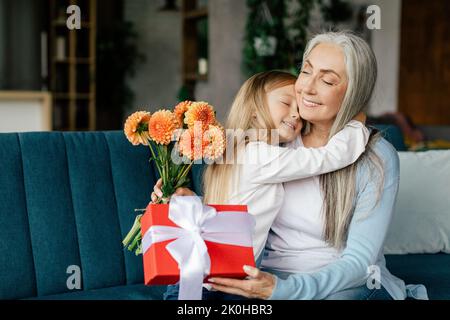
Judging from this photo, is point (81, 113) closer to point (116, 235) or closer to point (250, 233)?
point (116, 235)

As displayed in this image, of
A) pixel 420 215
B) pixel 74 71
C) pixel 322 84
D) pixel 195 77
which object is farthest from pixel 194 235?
pixel 74 71

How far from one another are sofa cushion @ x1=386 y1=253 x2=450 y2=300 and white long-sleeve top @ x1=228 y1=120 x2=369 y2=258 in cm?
74

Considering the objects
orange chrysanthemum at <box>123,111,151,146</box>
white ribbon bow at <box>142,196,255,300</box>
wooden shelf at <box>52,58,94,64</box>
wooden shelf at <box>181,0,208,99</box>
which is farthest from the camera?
wooden shelf at <box>52,58,94,64</box>

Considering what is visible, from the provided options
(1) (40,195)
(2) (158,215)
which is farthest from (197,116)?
(1) (40,195)

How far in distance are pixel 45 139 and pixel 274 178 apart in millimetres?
913

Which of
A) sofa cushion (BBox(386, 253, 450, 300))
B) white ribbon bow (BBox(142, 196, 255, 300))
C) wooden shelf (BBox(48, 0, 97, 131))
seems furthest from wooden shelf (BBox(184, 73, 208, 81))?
white ribbon bow (BBox(142, 196, 255, 300))

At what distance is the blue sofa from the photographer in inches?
88.6

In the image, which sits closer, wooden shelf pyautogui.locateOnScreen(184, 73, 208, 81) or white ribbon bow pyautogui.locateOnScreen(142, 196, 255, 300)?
white ribbon bow pyautogui.locateOnScreen(142, 196, 255, 300)

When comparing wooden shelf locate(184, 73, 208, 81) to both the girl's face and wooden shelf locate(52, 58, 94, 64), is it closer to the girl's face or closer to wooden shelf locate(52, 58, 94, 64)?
wooden shelf locate(52, 58, 94, 64)

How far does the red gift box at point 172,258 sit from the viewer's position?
1.56 meters

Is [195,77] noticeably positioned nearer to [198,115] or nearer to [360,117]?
[360,117]

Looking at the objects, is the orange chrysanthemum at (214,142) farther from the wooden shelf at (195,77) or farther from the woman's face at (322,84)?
the wooden shelf at (195,77)

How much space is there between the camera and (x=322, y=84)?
6.15ft

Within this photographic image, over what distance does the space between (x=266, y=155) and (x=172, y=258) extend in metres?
0.40
